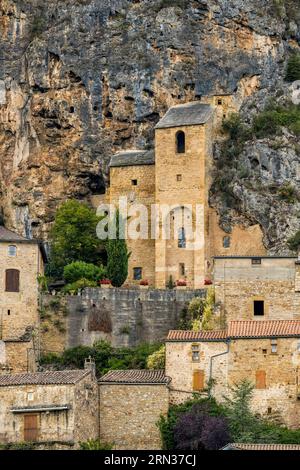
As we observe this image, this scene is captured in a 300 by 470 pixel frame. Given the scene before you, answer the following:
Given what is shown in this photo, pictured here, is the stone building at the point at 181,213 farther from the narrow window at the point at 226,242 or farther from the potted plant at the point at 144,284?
the potted plant at the point at 144,284

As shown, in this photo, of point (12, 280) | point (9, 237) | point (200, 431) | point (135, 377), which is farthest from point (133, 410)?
point (9, 237)

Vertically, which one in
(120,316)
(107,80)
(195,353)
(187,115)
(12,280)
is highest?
(107,80)

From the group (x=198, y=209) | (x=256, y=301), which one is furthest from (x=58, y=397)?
(x=198, y=209)

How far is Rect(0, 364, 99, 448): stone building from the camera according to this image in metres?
73.7

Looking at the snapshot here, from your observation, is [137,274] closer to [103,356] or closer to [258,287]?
[103,356]

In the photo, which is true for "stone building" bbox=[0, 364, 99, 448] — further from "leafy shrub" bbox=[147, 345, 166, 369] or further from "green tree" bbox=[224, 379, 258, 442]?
"green tree" bbox=[224, 379, 258, 442]

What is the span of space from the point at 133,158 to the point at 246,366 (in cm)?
2263

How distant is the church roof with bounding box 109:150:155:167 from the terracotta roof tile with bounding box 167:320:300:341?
735 inches

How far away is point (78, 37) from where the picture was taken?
9988cm

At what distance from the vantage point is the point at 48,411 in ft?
242

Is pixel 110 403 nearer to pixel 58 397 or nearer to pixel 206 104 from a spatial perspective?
pixel 58 397

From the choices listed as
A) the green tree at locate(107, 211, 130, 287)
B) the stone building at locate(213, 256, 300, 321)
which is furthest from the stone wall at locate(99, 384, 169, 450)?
the green tree at locate(107, 211, 130, 287)

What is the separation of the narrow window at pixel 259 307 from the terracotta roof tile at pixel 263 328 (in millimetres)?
3509
